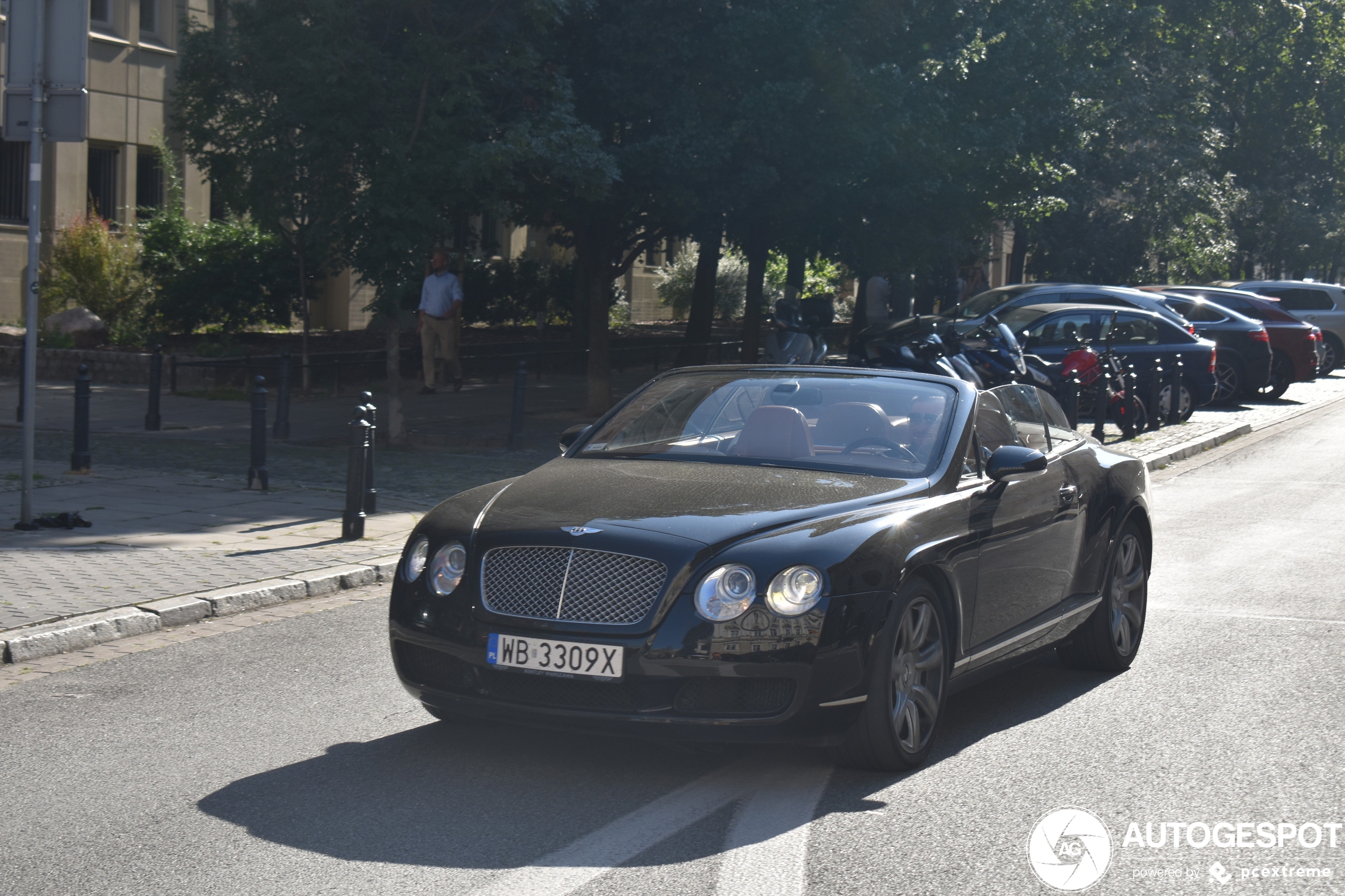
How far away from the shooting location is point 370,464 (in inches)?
429

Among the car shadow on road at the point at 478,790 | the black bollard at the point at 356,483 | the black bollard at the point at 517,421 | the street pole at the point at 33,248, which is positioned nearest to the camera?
the car shadow on road at the point at 478,790

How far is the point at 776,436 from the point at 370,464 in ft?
17.3

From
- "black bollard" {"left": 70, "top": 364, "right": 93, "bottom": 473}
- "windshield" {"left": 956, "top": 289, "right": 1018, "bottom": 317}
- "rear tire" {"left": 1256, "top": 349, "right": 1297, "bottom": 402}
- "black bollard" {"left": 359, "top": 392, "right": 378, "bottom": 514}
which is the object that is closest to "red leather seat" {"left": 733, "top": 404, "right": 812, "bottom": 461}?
"black bollard" {"left": 359, "top": 392, "right": 378, "bottom": 514}

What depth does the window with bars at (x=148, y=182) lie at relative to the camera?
29.4 metres

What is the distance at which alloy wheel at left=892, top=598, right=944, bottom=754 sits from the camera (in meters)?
5.38

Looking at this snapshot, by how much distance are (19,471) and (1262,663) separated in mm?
10002

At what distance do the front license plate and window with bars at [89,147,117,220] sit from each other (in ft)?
85.0

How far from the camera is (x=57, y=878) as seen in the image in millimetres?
4277

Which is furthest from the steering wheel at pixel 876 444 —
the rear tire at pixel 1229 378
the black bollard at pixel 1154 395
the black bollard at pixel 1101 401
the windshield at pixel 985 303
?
the rear tire at pixel 1229 378

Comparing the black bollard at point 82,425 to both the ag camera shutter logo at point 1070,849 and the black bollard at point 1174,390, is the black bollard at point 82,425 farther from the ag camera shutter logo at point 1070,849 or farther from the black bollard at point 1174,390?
the black bollard at point 1174,390

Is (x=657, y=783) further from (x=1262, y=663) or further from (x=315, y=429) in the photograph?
(x=315, y=429)

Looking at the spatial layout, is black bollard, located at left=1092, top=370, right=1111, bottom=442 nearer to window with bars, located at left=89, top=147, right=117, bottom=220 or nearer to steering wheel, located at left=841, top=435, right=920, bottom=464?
steering wheel, located at left=841, top=435, right=920, bottom=464

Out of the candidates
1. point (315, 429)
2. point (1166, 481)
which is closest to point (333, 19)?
point (315, 429)

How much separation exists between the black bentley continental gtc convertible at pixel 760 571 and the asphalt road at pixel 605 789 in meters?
0.28
